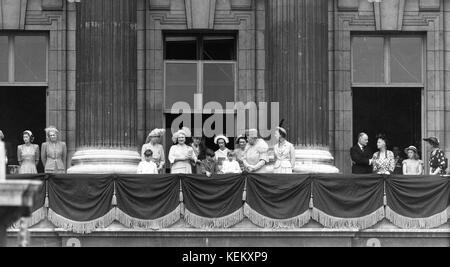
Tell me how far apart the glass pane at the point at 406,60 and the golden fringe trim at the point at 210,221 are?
29.4 ft

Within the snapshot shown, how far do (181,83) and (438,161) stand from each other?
8452 mm

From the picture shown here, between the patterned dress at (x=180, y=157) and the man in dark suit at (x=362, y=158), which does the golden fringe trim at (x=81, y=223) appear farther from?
the man in dark suit at (x=362, y=158)

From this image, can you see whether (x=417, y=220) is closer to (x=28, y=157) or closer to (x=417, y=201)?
(x=417, y=201)

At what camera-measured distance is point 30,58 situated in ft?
149

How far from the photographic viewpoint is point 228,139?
45.5 metres

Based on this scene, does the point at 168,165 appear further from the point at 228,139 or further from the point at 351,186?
the point at 351,186

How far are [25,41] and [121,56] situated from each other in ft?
17.1

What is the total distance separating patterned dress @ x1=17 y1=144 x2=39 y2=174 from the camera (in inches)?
1609

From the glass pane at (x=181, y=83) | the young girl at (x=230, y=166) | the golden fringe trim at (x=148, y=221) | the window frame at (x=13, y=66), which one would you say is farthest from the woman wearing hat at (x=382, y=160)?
the window frame at (x=13, y=66)

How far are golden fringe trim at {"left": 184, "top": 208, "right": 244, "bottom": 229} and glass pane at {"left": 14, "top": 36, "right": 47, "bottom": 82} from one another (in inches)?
330

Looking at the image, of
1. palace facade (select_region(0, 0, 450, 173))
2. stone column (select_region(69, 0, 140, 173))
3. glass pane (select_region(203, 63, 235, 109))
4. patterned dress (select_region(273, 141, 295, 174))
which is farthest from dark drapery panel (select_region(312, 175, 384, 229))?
glass pane (select_region(203, 63, 235, 109))

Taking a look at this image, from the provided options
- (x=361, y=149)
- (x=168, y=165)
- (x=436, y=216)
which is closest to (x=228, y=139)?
(x=168, y=165)

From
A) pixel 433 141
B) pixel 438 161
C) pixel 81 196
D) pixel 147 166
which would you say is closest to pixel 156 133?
pixel 147 166

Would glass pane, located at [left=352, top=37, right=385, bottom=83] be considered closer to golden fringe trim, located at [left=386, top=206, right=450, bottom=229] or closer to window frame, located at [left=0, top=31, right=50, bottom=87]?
golden fringe trim, located at [left=386, top=206, right=450, bottom=229]
